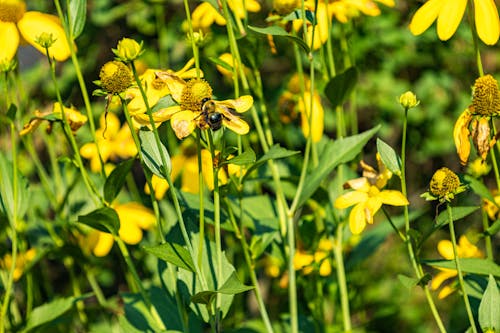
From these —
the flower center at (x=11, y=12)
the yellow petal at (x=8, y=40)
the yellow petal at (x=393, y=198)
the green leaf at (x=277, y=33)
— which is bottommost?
the yellow petal at (x=393, y=198)

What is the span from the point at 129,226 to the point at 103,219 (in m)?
0.34

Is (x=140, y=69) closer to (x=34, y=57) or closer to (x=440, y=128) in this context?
(x=440, y=128)

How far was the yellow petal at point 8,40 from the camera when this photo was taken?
3.58 feet

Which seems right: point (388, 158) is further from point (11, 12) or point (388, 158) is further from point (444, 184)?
point (11, 12)

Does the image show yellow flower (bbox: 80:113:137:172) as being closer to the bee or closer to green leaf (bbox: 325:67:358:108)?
green leaf (bbox: 325:67:358:108)

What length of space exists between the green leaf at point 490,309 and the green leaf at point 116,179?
1.51 feet

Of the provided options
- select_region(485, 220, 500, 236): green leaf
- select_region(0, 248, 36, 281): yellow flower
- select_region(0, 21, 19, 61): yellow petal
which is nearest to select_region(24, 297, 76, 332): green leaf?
select_region(0, 248, 36, 281): yellow flower

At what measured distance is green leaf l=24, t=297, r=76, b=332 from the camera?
1168 mm

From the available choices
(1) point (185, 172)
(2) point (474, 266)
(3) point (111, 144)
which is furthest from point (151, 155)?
(3) point (111, 144)

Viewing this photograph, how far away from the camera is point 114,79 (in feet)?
2.81

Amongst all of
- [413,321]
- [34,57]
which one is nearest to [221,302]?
[413,321]

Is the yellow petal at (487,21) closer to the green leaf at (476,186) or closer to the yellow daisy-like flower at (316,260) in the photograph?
the green leaf at (476,186)

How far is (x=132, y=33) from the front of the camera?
2.49 meters

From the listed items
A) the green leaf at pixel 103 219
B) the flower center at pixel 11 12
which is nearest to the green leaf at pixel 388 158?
the green leaf at pixel 103 219
